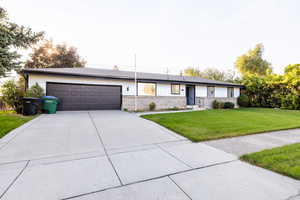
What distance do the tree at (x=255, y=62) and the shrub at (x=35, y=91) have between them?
3230cm

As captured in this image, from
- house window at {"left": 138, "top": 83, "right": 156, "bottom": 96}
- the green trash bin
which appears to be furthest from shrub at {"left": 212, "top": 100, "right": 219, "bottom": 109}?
the green trash bin

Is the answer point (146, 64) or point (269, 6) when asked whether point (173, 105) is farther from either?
point (269, 6)

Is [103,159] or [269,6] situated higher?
[269,6]

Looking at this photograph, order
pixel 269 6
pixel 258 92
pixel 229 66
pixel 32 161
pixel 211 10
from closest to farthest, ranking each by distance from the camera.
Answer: pixel 32 161 < pixel 269 6 < pixel 211 10 < pixel 258 92 < pixel 229 66

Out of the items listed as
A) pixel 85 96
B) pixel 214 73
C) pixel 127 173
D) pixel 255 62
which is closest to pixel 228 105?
pixel 85 96

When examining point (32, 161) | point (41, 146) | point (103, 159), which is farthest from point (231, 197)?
point (41, 146)

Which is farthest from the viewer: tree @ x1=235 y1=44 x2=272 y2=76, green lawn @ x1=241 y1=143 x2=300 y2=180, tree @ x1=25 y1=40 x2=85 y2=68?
tree @ x1=235 y1=44 x2=272 y2=76

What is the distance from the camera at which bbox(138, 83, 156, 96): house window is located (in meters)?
10.8

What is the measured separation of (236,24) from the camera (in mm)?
12250

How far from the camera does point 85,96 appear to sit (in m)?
9.31

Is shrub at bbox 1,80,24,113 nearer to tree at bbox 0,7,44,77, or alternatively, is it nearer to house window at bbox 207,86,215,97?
tree at bbox 0,7,44,77

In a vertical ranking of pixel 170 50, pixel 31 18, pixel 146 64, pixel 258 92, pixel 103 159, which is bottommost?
pixel 103 159

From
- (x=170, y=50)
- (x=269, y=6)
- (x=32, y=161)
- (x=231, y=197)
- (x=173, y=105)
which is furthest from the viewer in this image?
(x=170, y=50)

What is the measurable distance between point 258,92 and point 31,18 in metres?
21.8
